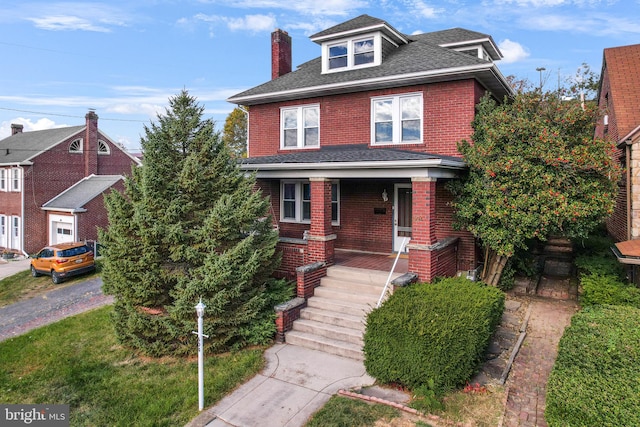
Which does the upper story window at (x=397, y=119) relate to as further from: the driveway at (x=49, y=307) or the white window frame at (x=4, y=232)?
the white window frame at (x=4, y=232)

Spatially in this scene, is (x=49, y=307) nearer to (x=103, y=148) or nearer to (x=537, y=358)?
(x=537, y=358)

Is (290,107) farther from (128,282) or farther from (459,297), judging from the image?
(459,297)

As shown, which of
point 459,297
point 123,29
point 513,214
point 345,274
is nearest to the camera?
point 459,297

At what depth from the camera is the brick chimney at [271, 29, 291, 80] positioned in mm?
16547

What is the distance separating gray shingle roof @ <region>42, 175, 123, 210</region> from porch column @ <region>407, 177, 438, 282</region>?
19546 millimetres

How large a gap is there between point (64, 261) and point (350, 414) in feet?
50.8

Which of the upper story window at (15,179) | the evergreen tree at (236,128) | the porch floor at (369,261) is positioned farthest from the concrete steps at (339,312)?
the evergreen tree at (236,128)

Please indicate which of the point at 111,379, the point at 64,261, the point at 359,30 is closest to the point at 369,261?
the point at 111,379

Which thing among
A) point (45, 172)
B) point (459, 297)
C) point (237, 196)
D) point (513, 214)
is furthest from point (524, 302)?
point (45, 172)

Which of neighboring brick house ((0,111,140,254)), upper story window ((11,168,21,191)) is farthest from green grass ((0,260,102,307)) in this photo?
upper story window ((11,168,21,191))

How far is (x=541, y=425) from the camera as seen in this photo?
5.48 meters

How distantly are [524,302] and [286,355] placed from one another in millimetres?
6412

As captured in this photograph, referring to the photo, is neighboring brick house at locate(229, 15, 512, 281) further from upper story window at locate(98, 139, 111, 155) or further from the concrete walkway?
upper story window at locate(98, 139, 111, 155)

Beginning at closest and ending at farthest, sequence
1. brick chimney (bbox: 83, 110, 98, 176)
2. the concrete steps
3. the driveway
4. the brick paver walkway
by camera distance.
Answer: the brick paver walkway
the concrete steps
the driveway
brick chimney (bbox: 83, 110, 98, 176)
